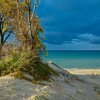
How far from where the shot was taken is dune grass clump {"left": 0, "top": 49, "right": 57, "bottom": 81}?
15766 millimetres

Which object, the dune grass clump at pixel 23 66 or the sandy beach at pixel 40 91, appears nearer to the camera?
the sandy beach at pixel 40 91

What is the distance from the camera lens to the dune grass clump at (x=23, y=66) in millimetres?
15766

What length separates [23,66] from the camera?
1634 cm

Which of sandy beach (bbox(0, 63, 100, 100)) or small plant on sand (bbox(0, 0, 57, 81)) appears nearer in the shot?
sandy beach (bbox(0, 63, 100, 100))

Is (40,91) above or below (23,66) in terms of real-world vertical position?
below

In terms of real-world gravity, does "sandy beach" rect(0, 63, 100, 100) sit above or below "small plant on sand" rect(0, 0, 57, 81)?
below

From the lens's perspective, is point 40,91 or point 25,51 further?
point 25,51

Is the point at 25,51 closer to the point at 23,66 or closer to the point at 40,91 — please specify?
the point at 23,66

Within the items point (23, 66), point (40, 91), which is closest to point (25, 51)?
point (23, 66)

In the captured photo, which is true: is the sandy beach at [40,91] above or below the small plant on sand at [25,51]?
below

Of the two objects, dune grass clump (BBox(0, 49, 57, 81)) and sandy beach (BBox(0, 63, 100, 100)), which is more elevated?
dune grass clump (BBox(0, 49, 57, 81))

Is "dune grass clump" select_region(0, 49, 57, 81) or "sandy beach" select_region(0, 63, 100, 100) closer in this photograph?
"sandy beach" select_region(0, 63, 100, 100)

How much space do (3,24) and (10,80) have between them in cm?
1723

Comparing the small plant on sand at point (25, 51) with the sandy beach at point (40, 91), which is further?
the small plant on sand at point (25, 51)
